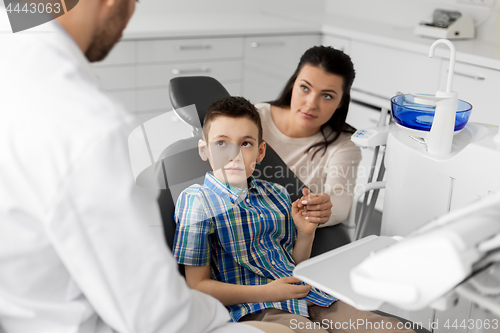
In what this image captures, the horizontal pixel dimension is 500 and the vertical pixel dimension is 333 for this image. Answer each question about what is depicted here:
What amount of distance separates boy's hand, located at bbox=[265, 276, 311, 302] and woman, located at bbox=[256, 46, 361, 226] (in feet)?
0.93

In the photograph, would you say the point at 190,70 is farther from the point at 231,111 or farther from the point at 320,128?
the point at 231,111

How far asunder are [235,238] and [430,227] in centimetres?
49

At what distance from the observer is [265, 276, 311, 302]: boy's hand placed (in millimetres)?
1033

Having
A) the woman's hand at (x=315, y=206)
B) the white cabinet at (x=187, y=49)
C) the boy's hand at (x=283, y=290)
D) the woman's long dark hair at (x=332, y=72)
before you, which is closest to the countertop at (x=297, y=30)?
the white cabinet at (x=187, y=49)

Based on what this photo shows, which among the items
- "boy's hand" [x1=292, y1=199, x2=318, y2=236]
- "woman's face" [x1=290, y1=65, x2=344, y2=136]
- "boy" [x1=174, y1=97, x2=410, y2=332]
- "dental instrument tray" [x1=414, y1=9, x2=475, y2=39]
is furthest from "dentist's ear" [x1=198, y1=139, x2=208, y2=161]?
"dental instrument tray" [x1=414, y1=9, x2=475, y2=39]

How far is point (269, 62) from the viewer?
8.50 ft

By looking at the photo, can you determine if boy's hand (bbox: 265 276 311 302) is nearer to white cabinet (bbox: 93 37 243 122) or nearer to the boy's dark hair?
the boy's dark hair

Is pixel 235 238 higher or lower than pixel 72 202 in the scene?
lower

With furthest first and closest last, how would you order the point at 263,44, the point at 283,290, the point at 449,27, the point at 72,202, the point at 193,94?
the point at 263,44, the point at 449,27, the point at 193,94, the point at 283,290, the point at 72,202

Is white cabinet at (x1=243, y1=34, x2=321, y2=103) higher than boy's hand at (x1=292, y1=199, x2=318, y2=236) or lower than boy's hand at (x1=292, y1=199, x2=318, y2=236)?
higher

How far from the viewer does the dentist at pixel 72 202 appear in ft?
1.94

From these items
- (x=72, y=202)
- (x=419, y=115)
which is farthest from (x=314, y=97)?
(x=72, y=202)

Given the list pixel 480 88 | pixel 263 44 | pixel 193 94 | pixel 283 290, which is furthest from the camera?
pixel 263 44

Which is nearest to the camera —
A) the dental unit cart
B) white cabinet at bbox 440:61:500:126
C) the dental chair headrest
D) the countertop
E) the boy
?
the dental unit cart
